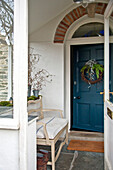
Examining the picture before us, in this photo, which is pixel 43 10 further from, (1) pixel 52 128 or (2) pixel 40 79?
(1) pixel 52 128

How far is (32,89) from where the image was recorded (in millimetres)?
4012

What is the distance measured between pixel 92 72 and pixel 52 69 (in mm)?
949

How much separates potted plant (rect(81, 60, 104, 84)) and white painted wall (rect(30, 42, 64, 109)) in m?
0.59

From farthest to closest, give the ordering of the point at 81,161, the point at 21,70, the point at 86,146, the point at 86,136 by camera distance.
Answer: the point at 86,136
the point at 86,146
the point at 81,161
the point at 21,70

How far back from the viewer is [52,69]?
3.99 m

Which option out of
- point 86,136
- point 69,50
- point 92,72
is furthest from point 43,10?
point 86,136

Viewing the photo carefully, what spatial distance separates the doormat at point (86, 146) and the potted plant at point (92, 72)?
53.8 inches

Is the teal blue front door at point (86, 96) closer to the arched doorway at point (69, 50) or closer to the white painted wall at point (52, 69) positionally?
the arched doorway at point (69, 50)

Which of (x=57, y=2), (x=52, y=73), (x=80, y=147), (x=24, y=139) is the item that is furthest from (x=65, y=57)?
(x=24, y=139)

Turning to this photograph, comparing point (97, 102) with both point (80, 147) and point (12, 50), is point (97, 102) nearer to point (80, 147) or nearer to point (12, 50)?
point (80, 147)

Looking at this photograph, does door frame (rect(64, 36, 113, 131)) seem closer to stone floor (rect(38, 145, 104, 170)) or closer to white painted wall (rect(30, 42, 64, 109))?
white painted wall (rect(30, 42, 64, 109))

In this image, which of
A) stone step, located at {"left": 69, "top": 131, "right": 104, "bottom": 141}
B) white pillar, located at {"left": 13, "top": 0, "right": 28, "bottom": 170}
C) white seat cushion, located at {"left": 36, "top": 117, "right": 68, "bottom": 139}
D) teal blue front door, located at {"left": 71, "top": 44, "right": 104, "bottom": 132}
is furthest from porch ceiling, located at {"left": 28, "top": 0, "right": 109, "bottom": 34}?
stone step, located at {"left": 69, "top": 131, "right": 104, "bottom": 141}

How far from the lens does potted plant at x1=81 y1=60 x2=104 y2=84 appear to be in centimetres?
399

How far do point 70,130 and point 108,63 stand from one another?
2188 mm
